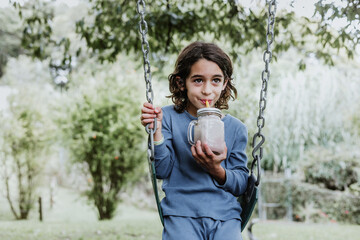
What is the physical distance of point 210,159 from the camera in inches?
70.8

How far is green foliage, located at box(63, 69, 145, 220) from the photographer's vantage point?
7.89m

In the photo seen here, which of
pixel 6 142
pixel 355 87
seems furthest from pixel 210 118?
pixel 355 87

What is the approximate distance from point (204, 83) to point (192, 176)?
458 mm

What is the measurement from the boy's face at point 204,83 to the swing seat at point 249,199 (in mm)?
435

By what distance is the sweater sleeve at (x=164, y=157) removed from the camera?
1.95m

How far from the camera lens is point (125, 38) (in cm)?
519

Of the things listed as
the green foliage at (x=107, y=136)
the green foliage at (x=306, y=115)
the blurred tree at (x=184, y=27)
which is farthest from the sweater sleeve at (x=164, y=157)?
the green foliage at (x=306, y=115)

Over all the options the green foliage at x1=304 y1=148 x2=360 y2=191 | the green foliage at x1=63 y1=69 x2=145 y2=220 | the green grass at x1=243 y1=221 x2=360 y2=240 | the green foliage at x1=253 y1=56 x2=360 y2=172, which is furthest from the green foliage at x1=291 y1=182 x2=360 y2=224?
the green foliage at x1=63 y1=69 x2=145 y2=220

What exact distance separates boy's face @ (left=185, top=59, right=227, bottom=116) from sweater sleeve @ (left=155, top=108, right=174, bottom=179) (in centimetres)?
22

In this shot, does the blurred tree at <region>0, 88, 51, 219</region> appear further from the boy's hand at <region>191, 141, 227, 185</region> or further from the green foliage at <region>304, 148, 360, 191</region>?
the boy's hand at <region>191, 141, 227, 185</region>

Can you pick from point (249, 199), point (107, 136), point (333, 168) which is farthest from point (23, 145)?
point (249, 199)

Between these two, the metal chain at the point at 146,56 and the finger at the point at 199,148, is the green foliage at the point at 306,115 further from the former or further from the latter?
the finger at the point at 199,148

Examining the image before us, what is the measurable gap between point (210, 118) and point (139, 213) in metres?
12.0

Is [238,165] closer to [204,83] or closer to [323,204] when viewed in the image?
[204,83]
